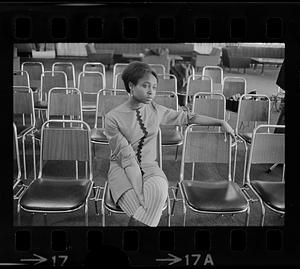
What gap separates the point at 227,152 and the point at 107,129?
2.31 feet

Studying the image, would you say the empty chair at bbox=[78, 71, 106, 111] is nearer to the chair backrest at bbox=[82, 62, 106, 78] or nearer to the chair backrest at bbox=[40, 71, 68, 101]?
the chair backrest at bbox=[40, 71, 68, 101]

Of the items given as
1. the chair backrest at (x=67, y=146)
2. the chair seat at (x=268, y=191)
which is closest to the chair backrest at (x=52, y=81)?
the chair backrest at (x=67, y=146)

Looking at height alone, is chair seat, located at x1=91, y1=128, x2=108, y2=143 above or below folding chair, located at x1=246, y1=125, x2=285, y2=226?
above

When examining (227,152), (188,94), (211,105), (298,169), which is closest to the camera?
(298,169)

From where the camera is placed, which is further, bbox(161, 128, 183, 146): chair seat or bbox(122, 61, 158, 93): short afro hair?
bbox(161, 128, 183, 146): chair seat

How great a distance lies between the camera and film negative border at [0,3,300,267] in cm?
77

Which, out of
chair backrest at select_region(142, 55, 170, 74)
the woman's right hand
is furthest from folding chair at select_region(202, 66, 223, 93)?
the woman's right hand

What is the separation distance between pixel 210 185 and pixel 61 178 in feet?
1.92

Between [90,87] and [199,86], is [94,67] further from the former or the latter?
[199,86]

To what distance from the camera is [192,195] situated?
156 centimetres

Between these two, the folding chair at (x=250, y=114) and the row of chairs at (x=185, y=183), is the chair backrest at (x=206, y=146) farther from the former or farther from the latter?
the folding chair at (x=250, y=114)
